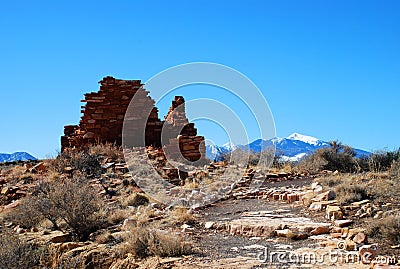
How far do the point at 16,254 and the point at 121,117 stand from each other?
476 inches

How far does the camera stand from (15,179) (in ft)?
45.3

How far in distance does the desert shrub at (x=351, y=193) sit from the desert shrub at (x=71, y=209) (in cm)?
468

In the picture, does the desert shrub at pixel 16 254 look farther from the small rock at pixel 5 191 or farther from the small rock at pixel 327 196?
the small rock at pixel 5 191

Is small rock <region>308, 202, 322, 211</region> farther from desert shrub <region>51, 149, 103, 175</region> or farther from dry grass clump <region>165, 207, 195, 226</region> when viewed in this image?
desert shrub <region>51, 149, 103, 175</region>

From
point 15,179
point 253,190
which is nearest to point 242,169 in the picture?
point 253,190

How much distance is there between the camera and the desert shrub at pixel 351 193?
8.31 meters

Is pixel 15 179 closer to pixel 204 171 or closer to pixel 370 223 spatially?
pixel 204 171

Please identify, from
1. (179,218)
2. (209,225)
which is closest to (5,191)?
(179,218)

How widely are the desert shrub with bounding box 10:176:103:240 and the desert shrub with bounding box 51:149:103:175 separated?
507 centimetres

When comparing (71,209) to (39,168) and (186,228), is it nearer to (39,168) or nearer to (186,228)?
(186,228)

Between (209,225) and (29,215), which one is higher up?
(29,215)

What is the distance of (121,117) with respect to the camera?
18.3 m

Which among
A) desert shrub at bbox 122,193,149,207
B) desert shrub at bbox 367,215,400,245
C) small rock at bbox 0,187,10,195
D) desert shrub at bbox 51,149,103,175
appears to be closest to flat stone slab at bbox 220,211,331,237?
desert shrub at bbox 367,215,400,245

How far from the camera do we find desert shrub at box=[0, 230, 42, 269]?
244 inches
